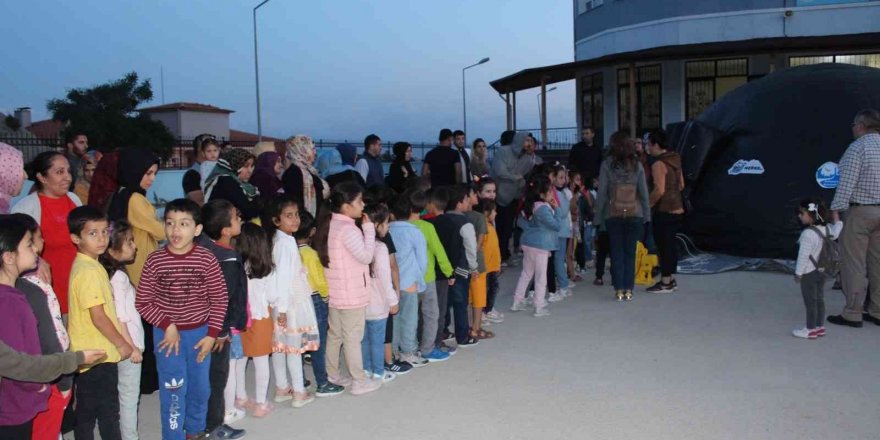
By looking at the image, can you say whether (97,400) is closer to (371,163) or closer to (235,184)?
(235,184)

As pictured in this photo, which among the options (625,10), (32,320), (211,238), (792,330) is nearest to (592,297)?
(792,330)

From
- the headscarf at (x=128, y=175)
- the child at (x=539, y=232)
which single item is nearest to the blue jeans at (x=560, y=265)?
the child at (x=539, y=232)

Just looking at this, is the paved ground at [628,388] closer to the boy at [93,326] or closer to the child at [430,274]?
the child at [430,274]

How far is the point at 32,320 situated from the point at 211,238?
1.54 metres

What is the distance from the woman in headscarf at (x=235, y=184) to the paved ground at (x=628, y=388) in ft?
4.79

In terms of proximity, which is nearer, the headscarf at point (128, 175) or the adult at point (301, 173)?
the headscarf at point (128, 175)

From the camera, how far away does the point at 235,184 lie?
594 centimetres

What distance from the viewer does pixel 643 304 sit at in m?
8.47

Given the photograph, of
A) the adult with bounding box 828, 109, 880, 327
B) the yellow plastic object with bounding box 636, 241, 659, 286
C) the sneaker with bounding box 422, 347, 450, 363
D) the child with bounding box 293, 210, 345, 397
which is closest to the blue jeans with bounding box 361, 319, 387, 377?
the child with bounding box 293, 210, 345, 397

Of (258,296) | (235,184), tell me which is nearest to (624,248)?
(235,184)

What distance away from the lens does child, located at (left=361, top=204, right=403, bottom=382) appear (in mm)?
5672

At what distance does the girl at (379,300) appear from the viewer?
18.6 ft

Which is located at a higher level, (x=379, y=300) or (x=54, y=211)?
(x=54, y=211)

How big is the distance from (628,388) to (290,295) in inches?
97.6
